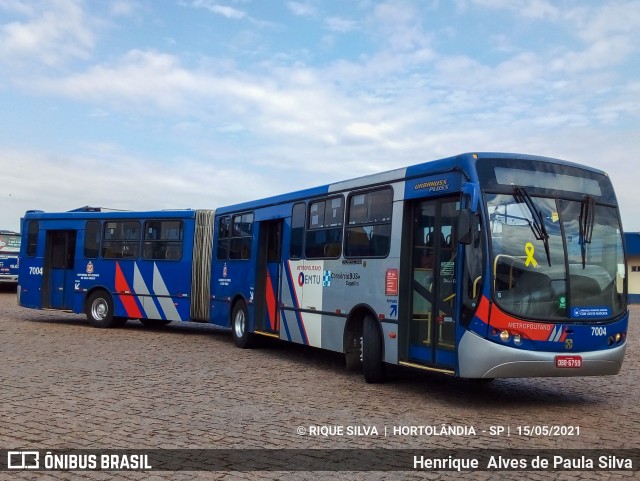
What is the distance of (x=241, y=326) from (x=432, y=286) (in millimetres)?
7219

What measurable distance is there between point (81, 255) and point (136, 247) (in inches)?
74.0

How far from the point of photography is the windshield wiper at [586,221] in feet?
31.0

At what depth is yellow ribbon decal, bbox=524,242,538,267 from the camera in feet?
A: 30.0

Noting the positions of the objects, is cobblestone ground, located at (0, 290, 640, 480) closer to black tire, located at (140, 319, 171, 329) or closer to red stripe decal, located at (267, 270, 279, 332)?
red stripe decal, located at (267, 270, 279, 332)

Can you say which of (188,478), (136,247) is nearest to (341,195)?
(188,478)

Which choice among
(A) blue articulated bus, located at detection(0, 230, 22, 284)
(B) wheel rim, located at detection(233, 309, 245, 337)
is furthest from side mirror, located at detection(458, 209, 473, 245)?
(A) blue articulated bus, located at detection(0, 230, 22, 284)

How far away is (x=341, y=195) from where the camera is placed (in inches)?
494

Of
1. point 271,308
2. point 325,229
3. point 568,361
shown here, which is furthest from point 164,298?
point 568,361

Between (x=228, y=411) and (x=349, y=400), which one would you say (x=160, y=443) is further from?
(x=349, y=400)

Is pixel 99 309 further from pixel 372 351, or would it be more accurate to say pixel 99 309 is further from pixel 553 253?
pixel 553 253

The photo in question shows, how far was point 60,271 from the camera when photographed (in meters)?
21.0

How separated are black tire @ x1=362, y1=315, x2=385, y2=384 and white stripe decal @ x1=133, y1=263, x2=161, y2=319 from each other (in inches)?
376

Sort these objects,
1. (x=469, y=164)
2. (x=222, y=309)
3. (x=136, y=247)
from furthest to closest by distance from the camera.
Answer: (x=136, y=247)
(x=222, y=309)
(x=469, y=164)

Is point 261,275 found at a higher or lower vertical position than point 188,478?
higher
